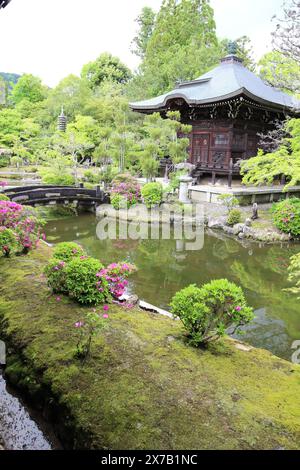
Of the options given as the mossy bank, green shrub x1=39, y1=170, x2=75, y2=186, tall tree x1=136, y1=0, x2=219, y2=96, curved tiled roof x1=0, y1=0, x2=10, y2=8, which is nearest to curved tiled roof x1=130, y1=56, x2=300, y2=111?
green shrub x1=39, y1=170, x2=75, y2=186

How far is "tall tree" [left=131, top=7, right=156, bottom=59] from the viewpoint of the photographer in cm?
4028

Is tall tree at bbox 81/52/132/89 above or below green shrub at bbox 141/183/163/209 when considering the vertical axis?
above

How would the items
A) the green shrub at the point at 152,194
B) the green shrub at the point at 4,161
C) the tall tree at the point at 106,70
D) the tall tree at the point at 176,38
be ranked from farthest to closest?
the tall tree at the point at 106,70 → the green shrub at the point at 4,161 → the tall tree at the point at 176,38 → the green shrub at the point at 152,194

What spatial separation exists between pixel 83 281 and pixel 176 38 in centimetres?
3494

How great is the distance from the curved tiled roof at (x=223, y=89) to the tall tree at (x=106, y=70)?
21798mm

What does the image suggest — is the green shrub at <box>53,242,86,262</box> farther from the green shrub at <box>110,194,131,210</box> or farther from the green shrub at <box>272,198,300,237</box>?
the green shrub at <box>110,194,131,210</box>

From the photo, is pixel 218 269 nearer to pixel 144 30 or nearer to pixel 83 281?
pixel 83 281

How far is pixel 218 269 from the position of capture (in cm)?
1075

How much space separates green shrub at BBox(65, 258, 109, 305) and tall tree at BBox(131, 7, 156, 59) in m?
42.3

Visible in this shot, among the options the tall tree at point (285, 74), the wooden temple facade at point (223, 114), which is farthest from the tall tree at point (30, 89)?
the tall tree at point (285, 74)

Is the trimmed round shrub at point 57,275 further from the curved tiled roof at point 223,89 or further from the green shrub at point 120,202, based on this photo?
the curved tiled roof at point 223,89

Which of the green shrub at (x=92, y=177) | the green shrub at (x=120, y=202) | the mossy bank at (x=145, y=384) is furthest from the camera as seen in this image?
the green shrub at (x=92, y=177)

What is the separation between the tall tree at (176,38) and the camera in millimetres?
31097

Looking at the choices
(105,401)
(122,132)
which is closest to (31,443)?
(105,401)
